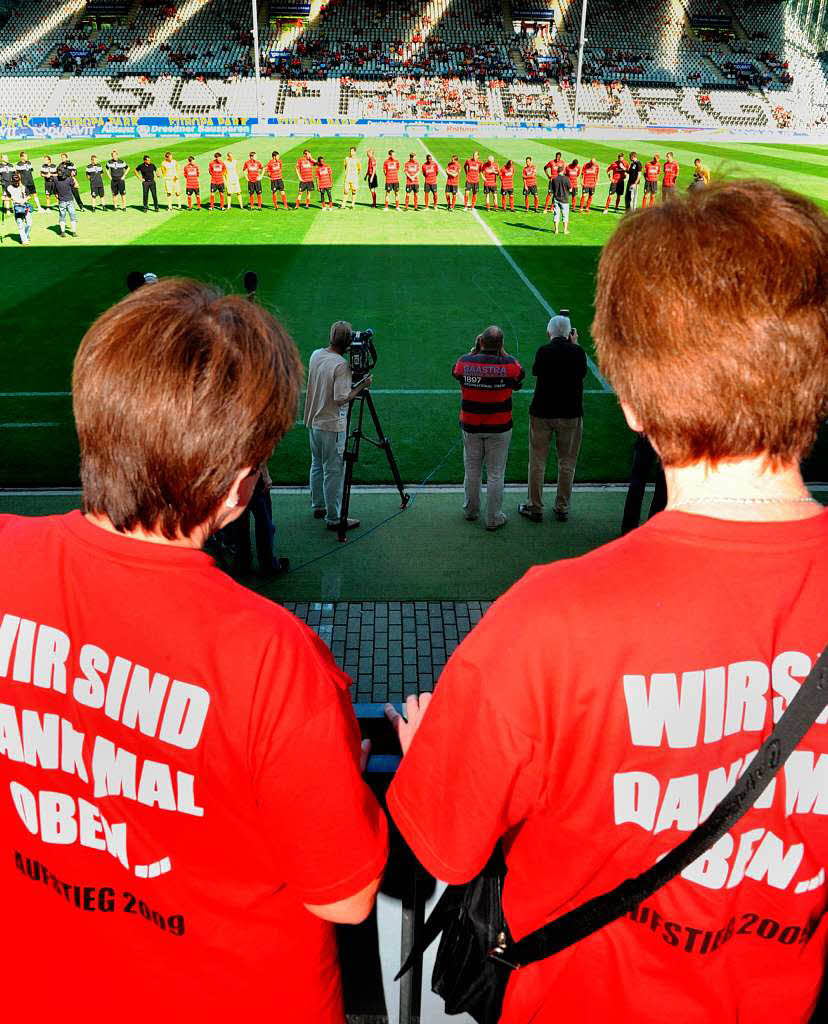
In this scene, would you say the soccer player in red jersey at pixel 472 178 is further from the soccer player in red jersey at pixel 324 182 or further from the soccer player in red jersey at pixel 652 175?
the soccer player in red jersey at pixel 652 175

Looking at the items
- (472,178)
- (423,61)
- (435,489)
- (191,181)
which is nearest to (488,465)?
(435,489)

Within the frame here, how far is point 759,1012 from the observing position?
1486 millimetres

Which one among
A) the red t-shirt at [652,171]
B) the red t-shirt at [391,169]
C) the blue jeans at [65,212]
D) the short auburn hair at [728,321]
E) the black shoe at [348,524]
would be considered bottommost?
the black shoe at [348,524]

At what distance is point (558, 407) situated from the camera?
7.64 m

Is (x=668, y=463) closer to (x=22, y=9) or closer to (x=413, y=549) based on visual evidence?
(x=413, y=549)

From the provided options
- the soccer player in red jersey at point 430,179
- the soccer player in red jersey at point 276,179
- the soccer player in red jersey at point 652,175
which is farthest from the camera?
the soccer player in red jersey at point 430,179

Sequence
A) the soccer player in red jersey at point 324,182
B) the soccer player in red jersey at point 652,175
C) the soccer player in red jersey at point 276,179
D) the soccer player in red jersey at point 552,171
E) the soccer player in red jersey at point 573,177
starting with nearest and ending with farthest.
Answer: the soccer player in red jersey at point 552,171
the soccer player in red jersey at point 573,177
the soccer player in red jersey at point 324,182
the soccer player in red jersey at point 652,175
the soccer player in red jersey at point 276,179

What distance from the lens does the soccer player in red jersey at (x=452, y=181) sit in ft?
79.0

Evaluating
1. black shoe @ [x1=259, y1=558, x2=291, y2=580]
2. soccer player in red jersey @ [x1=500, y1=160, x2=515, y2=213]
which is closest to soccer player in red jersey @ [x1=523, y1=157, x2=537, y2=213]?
soccer player in red jersey @ [x1=500, y1=160, x2=515, y2=213]

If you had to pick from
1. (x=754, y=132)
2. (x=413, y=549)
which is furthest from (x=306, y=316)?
(x=754, y=132)

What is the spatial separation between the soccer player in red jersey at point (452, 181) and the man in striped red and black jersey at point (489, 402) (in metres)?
18.5

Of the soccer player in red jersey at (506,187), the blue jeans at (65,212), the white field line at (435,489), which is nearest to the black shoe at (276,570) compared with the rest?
the white field line at (435,489)

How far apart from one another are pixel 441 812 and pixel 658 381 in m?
0.89

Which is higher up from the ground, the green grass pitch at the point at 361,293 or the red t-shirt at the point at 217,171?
the red t-shirt at the point at 217,171
